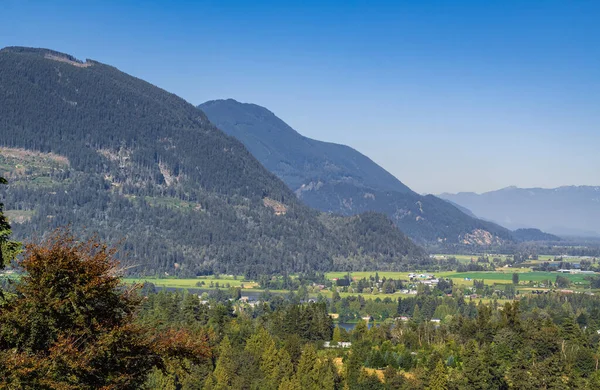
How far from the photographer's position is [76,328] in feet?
51.1

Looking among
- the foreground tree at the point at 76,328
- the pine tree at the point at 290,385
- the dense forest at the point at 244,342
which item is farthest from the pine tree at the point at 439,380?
the foreground tree at the point at 76,328

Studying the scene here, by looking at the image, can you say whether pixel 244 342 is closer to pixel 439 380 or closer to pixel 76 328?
pixel 439 380

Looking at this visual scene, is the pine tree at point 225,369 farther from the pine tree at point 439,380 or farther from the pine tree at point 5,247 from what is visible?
the pine tree at point 5,247

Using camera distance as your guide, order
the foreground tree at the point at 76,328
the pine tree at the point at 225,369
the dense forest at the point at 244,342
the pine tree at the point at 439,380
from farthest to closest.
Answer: the pine tree at the point at 225,369, the pine tree at the point at 439,380, the dense forest at the point at 244,342, the foreground tree at the point at 76,328

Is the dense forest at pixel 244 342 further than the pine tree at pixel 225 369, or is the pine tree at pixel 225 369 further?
the pine tree at pixel 225 369

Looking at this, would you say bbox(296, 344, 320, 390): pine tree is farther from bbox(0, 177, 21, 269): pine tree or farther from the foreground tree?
the foreground tree

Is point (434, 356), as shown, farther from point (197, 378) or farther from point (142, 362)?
point (142, 362)

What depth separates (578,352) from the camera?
76.4m

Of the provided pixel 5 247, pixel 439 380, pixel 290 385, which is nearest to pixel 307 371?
pixel 290 385

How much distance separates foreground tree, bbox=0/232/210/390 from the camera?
14634 mm

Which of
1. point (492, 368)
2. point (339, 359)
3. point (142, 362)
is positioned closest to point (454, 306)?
point (339, 359)

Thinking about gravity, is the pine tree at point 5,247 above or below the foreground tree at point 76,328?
above

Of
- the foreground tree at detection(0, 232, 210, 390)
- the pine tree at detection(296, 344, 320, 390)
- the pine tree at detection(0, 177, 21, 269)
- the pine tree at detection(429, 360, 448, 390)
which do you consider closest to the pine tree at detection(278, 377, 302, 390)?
the pine tree at detection(296, 344, 320, 390)

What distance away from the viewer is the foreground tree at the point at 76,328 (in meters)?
14.6
